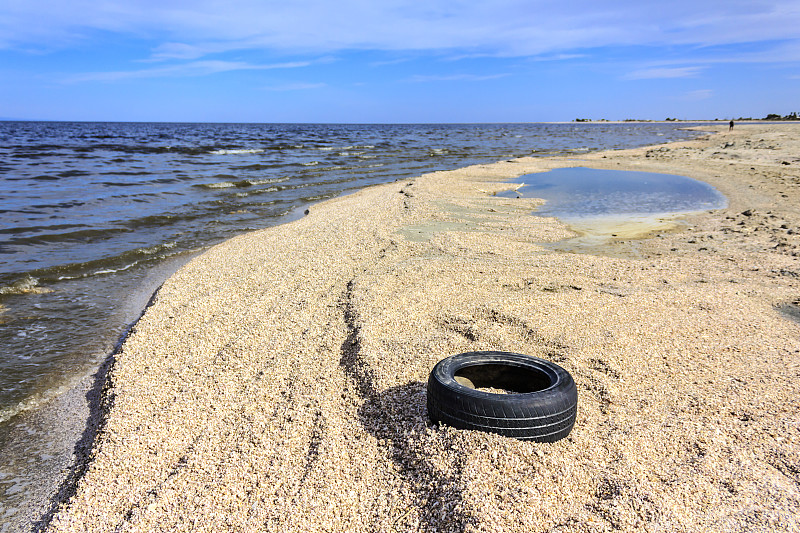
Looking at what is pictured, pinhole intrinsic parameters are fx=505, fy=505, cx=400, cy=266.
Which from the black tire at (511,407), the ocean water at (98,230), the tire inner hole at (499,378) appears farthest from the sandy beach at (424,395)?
the ocean water at (98,230)

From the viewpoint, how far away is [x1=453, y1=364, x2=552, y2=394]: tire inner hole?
4.00 metres

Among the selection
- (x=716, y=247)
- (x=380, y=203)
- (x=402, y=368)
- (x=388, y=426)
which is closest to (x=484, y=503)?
(x=388, y=426)

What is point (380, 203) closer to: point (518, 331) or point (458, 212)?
point (458, 212)

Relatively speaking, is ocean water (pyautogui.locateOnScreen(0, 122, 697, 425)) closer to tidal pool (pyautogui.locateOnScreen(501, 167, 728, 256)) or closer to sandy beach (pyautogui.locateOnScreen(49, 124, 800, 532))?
sandy beach (pyautogui.locateOnScreen(49, 124, 800, 532))

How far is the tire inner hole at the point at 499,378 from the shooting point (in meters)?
4.00

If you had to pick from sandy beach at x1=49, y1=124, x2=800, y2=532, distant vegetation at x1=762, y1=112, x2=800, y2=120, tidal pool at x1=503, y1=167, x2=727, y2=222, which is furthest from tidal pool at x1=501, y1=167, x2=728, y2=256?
distant vegetation at x1=762, y1=112, x2=800, y2=120

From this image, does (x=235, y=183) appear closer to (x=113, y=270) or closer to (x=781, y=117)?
(x=113, y=270)

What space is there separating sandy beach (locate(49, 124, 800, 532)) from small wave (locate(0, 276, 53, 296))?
1889mm

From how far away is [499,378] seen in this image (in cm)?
412

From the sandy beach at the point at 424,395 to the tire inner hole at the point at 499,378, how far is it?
15.7 inches

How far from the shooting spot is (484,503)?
286cm

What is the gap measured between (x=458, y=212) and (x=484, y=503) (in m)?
10.4

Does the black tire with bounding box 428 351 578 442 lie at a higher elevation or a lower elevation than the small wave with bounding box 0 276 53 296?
higher

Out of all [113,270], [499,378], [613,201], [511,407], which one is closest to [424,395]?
[499,378]
